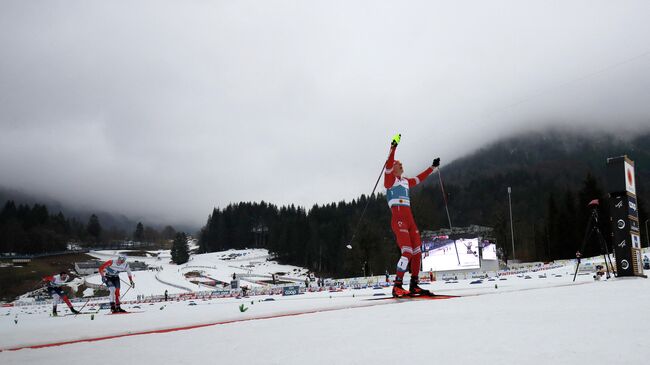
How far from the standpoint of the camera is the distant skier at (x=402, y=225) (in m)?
9.82

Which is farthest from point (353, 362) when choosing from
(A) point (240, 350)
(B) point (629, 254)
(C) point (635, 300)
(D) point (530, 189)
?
(D) point (530, 189)

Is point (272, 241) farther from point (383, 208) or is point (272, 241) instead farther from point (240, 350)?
point (240, 350)

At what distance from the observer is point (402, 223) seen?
9969 millimetres

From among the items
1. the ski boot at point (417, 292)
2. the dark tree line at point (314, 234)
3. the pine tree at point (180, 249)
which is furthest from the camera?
the pine tree at point (180, 249)

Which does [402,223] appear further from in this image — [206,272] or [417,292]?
[206,272]

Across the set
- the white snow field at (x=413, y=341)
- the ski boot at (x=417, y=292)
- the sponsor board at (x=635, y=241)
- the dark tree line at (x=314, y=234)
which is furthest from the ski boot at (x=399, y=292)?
the dark tree line at (x=314, y=234)

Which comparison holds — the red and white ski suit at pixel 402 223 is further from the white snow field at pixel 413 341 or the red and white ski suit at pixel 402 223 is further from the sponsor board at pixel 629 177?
the sponsor board at pixel 629 177

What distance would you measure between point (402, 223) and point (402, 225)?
5 centimetres

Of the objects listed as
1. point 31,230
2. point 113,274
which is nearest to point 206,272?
point 31,230

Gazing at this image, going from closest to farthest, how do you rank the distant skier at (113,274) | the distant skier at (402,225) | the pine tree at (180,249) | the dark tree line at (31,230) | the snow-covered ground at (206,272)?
the distant skier at (402,225), the distant skier at (113,274), the snow-covered ground at (206,272), the dark tree line at (31,230), the pine tree at (180,249)

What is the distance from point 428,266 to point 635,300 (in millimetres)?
42917

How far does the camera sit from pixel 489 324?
13.9ft

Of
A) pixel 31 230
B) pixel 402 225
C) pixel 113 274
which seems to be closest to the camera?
pixel 402 225

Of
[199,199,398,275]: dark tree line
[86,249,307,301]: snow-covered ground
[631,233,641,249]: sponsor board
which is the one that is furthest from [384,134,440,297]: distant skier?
[86,249,307,301]: snow-covered ground
